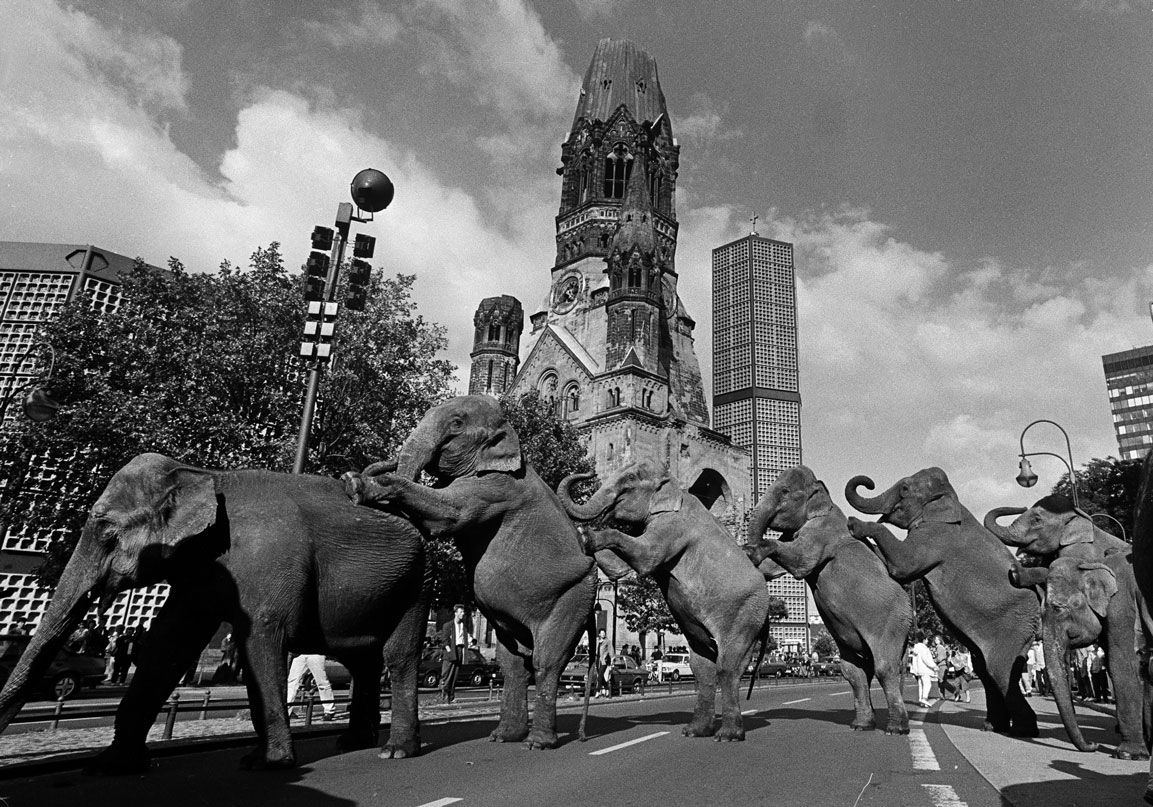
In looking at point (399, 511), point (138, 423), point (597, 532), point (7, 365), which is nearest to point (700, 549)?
point (597, 532)

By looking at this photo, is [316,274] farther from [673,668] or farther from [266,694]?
[673,668]

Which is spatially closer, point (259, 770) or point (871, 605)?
point (259, 770)

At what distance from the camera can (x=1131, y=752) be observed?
21.6ft

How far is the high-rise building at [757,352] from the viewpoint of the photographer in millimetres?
90688

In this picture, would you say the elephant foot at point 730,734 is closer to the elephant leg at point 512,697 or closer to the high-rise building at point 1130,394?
the elephant leg at point 512,697

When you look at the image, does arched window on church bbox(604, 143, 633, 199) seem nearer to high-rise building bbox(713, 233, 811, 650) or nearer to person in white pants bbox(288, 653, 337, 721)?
high-rise building bbox(713, 233, 811, 650)

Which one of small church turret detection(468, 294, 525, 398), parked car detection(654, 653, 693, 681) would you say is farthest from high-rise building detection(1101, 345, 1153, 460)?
parked car detection(654, 653, 693, 681)

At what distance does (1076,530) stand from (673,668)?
1239 inches

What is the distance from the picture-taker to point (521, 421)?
34688mm

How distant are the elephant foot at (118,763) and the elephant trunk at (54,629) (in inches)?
37.6

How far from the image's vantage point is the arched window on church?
70.0 meters

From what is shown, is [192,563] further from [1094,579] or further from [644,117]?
[644,117]

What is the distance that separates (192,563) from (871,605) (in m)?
7.20

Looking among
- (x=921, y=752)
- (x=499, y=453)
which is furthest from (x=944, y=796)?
(x=499, y=453)
